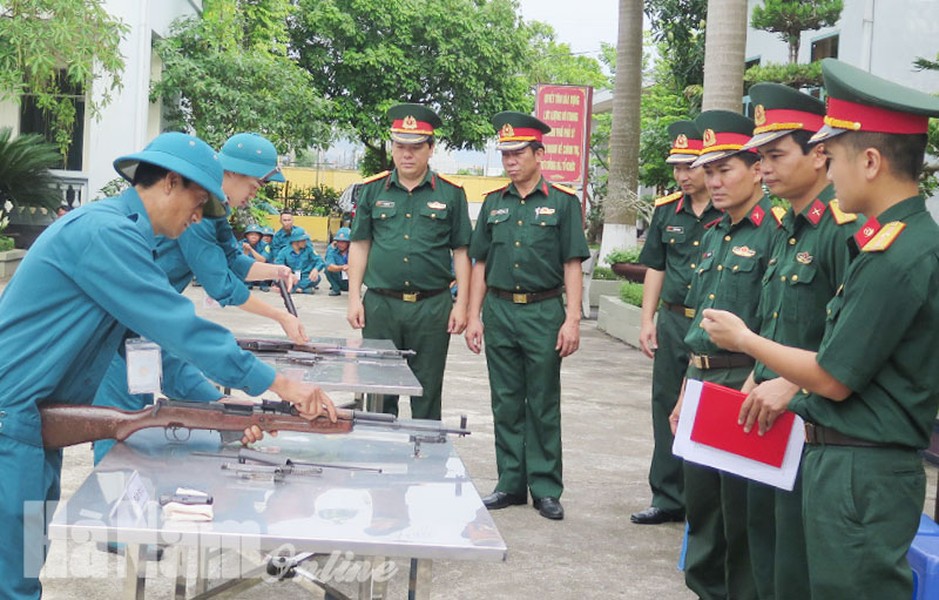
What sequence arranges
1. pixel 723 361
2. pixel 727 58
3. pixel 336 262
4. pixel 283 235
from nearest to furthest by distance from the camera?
1. pixel 723 361
2. pixel 727 58
3. pixel 336 262
4. pixel 283 235

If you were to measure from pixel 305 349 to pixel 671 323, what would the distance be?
80.2 inches

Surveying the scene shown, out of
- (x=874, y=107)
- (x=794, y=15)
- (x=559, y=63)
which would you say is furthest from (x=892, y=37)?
(x=559, y=63)

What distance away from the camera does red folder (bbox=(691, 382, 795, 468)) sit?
3.62 meters

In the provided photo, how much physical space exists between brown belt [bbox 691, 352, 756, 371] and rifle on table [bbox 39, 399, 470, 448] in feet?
5.66

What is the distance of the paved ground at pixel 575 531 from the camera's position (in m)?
5.02

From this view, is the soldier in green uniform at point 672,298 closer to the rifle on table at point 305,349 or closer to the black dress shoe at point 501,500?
the black dress shoe at point 501,500

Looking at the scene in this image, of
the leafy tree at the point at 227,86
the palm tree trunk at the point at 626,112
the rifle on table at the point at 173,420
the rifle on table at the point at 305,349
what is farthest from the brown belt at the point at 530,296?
the leafy tree at the point at 227,86

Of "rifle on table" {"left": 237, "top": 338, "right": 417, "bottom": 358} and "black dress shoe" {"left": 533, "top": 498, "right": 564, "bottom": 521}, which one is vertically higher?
"rifle on table" {"left": 237, "top": 338, "right": 417, "bottom": 358}

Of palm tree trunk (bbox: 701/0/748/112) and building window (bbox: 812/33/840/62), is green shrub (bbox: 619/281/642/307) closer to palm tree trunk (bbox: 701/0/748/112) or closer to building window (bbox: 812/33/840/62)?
palm tree trunk (bbox: 701/0/748/112)

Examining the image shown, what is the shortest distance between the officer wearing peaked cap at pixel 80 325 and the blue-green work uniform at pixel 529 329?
10.5 feet

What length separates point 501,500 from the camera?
6.45 meters

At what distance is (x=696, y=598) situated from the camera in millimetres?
5105

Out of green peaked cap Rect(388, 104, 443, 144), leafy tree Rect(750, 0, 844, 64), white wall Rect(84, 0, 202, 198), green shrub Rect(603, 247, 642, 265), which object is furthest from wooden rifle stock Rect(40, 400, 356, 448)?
white wall Rect(84, 0, 202, 198)

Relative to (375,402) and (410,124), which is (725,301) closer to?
(375,402)
